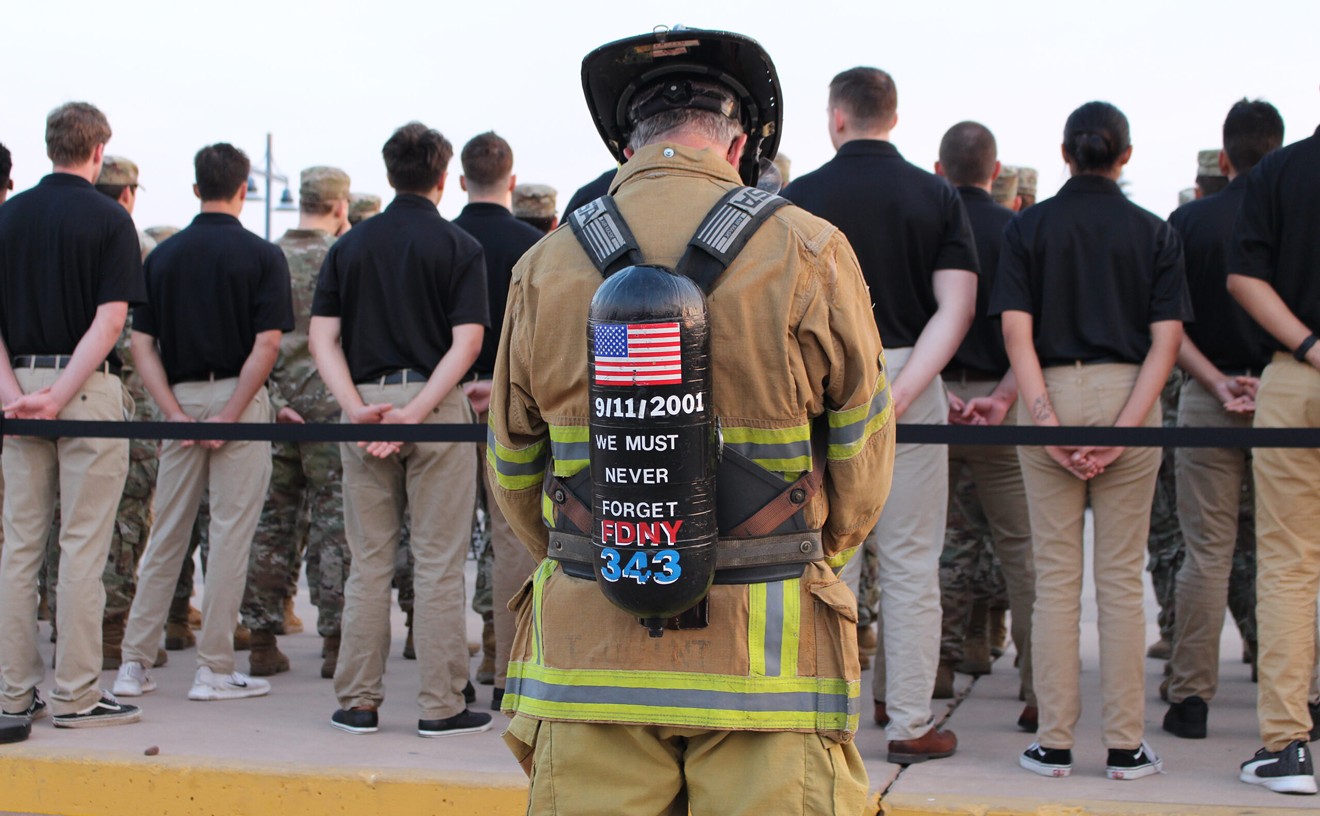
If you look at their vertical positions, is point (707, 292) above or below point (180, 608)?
above

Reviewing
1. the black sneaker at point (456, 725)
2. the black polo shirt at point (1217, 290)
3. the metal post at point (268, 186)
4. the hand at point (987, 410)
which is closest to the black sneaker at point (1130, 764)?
the hand at point (987, 410)

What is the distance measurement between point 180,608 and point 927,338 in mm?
4491

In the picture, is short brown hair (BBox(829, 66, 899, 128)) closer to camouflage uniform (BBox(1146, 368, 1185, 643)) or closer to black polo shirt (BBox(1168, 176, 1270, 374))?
black polo shirt (BBox(1168, 176, 1270, 374))

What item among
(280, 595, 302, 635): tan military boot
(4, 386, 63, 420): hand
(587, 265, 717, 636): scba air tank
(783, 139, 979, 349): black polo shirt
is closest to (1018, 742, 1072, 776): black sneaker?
(783, 139, 979, 349): black polo shirt

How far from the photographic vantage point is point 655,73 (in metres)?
2.84

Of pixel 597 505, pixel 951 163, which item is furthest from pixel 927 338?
pixel 597 505

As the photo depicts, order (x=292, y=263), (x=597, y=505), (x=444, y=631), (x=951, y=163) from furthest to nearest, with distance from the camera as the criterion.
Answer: (x=292, y=263) → (x=951, y=163) → (x=444, y=631) → (x=597, y=505)

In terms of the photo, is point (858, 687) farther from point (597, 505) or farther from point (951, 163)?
point (951, 163)

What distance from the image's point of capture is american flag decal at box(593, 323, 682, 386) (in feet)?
7.93

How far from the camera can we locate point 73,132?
5.46m

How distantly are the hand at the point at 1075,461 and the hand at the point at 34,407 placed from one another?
12.2ft

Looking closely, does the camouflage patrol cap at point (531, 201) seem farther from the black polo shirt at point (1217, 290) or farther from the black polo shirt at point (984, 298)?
the black polo shirt at point (1217, 290)

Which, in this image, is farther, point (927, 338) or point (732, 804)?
point (927, 338)

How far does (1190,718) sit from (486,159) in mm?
3747
